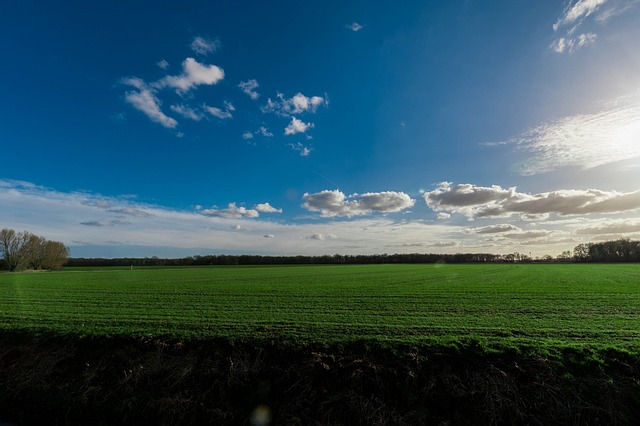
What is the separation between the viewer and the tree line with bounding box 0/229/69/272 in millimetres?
102750

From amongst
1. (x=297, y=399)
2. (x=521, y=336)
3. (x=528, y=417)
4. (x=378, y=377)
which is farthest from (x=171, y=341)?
(x=521, y=336)

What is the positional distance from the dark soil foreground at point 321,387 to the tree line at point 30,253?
122 m

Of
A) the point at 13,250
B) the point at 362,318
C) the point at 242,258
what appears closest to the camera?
the point at 362,318

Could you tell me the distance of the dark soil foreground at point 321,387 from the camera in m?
9.74

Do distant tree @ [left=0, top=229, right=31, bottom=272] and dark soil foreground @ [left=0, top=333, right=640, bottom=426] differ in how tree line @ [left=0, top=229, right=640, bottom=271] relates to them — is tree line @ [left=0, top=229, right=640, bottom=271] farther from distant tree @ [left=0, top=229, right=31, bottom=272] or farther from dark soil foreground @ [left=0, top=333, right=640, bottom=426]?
dark soil foreground @ [left=0, top=333, right=640, bottom=426]

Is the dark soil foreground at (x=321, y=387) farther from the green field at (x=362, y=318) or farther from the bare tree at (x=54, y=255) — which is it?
the bare tree at (x=54, y=255)

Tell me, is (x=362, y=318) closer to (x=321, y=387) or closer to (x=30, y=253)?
(x=321, y=387)

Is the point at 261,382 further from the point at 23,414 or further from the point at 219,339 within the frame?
the point at 23,414

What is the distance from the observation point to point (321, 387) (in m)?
11.0

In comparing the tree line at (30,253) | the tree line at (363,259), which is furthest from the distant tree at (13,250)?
the tree line at (363,259)

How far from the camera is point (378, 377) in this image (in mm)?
10992

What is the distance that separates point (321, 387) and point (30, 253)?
133745mm

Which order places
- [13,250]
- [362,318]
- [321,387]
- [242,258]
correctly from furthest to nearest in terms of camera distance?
[242,258] < [13,250] < [362,318] < [321,387]

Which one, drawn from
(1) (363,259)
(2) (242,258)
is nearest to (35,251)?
(2) (242,258)
